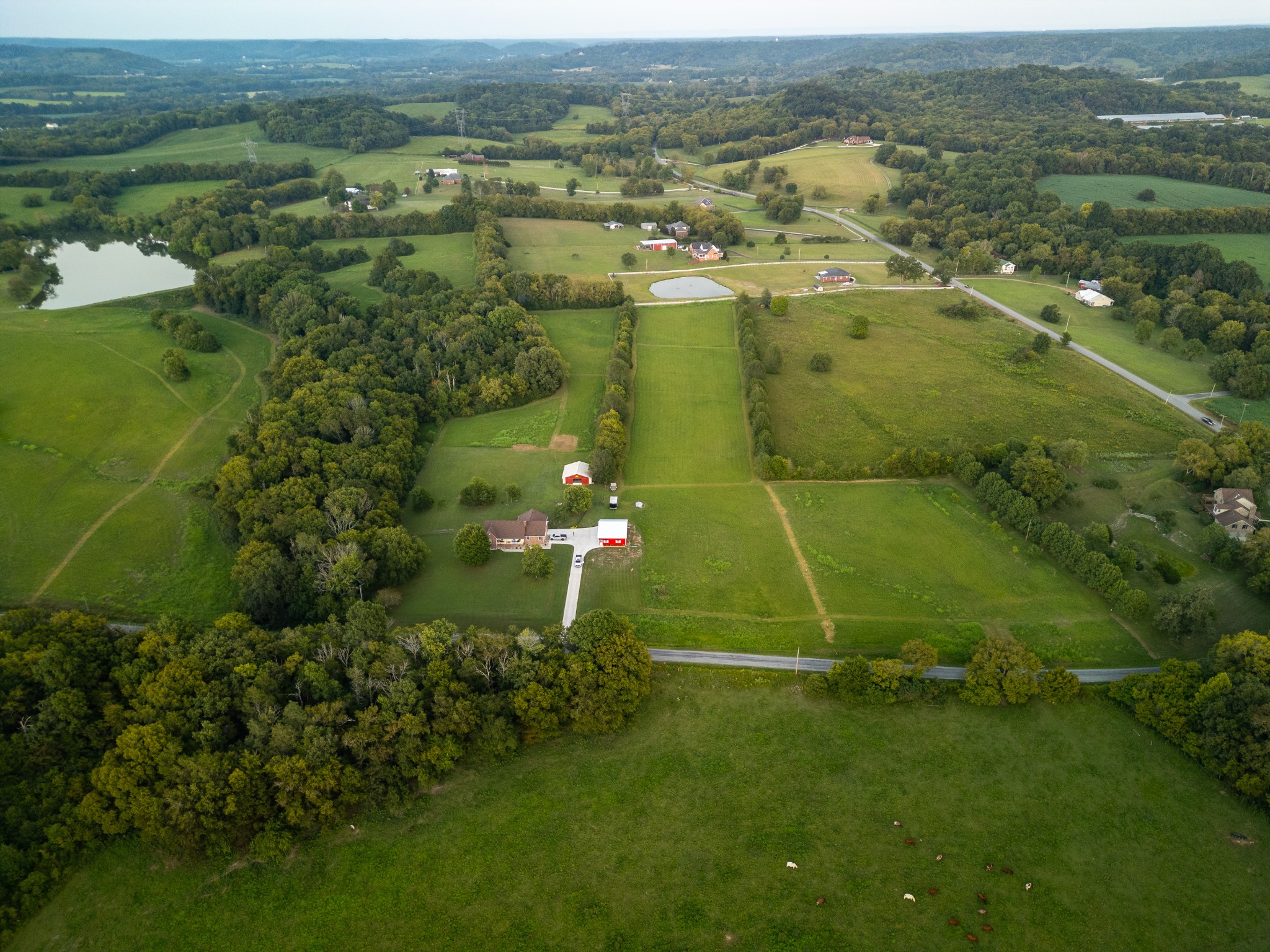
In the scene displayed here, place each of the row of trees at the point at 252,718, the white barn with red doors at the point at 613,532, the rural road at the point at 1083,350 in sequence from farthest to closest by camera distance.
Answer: the rural road at the point at 1083,350, the white barn with red doors at the point at 613,532, the row of trees at the point at 252,718

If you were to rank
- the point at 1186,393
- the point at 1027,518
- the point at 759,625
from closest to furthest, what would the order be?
1. the point at 759,625
2. the point at 1027,518
3. the point at 1186,393

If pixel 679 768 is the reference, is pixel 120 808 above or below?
above

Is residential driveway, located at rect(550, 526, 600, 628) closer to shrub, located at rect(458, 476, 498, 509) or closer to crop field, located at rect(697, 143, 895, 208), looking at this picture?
shrub, located at rect(458, 476, 498, 509)

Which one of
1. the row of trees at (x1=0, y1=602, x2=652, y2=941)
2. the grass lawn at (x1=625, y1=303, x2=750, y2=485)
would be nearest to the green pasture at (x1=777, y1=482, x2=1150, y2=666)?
the grass lawn at (x1=625, y1=303, x2=750, y2=485)

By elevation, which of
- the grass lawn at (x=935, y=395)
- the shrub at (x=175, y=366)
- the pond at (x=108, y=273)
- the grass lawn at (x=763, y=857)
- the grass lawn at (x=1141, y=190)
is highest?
the grass lawn at (x=1141, y=190)

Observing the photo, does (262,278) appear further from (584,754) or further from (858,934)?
(858,934)

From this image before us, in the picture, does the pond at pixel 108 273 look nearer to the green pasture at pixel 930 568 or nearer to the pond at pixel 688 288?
the pond at pixel 688 288

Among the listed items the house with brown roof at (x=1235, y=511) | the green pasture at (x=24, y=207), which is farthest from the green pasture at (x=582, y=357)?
the green pasture at (x=24, y=207)

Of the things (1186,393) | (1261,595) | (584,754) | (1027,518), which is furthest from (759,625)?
(1186,393)

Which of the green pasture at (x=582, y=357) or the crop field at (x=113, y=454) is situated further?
the green pasture at (x=582, y=357)
